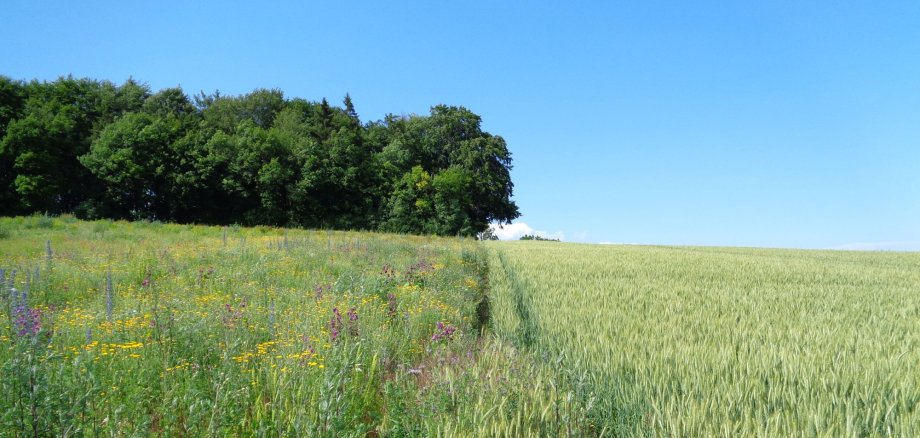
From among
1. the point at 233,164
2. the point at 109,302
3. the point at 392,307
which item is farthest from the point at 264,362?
the point at 233,164

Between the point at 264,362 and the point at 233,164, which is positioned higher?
the point at 233,164

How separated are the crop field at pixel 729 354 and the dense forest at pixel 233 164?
34.7m

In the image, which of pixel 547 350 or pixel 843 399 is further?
pixel 547 350

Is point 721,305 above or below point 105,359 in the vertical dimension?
above

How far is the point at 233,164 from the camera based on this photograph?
126 feet

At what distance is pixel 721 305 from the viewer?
632 centimetres

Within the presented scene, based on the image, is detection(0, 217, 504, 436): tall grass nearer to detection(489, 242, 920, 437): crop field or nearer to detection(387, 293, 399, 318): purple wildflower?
detection(387, 293, 399, 318): purple wildflower

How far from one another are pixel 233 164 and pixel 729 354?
4017cm

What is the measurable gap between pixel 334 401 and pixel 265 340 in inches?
95.5

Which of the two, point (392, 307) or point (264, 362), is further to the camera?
point (392, 307)

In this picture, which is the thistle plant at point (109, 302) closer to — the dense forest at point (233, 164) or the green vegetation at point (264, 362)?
the green vegetation at point (264, 362)

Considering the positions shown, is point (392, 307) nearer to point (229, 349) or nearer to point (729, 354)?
point (229, 349)

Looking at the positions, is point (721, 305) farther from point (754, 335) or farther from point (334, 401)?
point (334, 401)

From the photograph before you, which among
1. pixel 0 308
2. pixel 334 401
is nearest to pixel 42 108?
pixel 0 308
